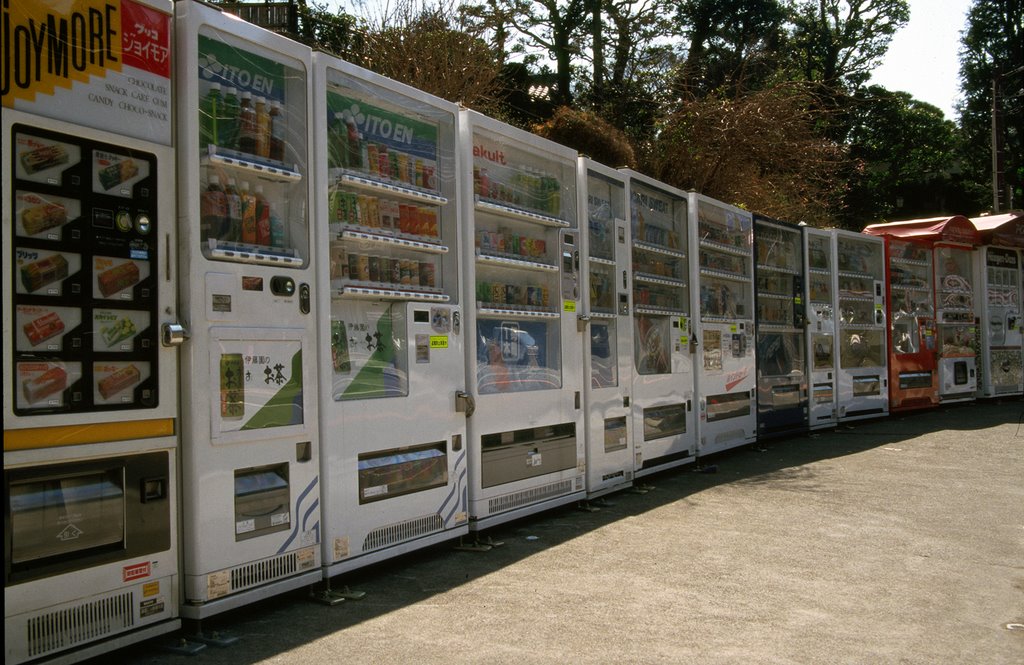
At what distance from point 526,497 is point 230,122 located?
3.63 m

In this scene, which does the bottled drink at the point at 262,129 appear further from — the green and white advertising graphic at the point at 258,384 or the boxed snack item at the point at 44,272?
the boxed snack item at the point at 44,272

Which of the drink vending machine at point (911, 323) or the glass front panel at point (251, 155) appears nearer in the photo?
the glass front panel at point (251, 155)

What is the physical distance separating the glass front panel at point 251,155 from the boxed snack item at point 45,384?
967mm

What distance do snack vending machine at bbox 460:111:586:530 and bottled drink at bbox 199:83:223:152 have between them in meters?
2.13

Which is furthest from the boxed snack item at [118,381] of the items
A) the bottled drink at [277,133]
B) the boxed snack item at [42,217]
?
the bottled drink at [277,133]

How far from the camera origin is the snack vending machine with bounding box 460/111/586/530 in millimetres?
6387

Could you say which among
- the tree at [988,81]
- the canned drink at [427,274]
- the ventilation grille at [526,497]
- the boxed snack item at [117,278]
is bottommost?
the ventilation grille at [526,497]

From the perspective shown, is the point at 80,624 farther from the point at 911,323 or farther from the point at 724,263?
the point at 911,323

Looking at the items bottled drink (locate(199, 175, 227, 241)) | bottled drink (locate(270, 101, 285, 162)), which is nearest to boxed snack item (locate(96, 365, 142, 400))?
bottled drink (locate(199, 175, 227, 241))

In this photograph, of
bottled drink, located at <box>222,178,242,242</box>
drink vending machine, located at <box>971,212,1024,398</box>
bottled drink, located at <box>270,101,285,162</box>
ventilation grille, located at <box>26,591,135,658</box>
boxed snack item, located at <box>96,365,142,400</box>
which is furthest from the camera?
drink vending machine, located at <box>971,212,1024,398</box>

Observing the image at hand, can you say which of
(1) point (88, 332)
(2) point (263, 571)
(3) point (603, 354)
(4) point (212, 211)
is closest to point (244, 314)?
(4) point (212, 211)

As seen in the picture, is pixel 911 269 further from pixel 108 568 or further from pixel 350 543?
pixel 108 568

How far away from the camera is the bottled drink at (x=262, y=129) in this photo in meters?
4.79

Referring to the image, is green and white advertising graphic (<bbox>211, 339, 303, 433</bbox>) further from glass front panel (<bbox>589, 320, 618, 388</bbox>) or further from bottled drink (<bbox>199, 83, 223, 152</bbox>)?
glass front panel (<bbox>589, 320, 618, 388</bbox>)
